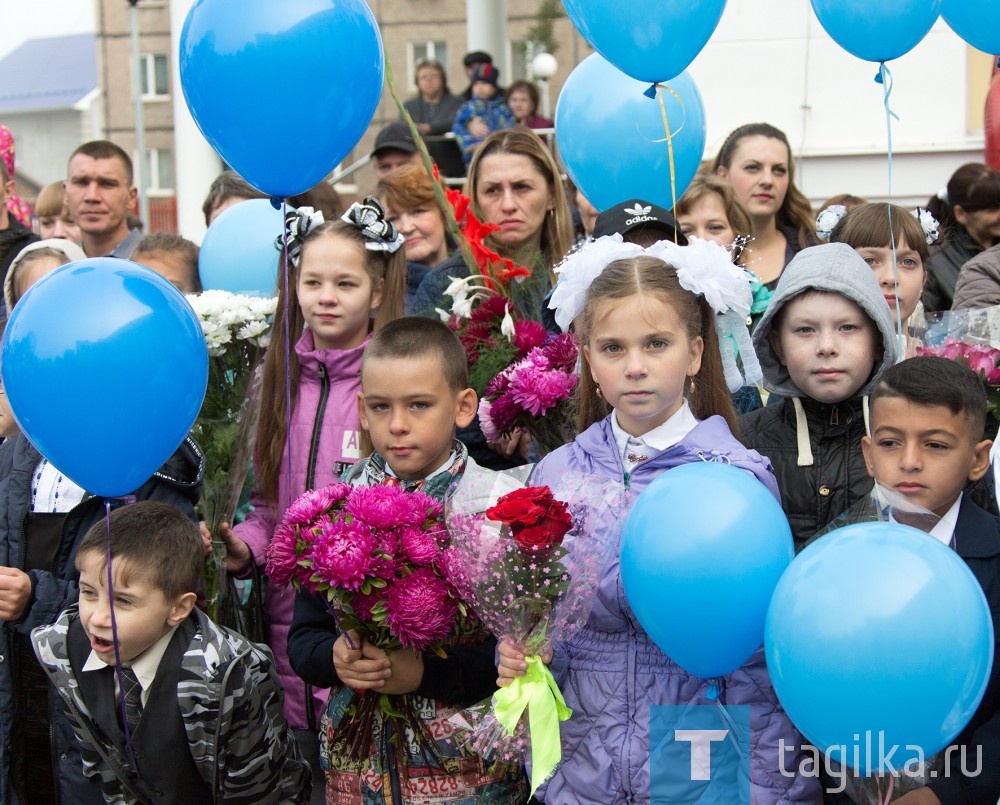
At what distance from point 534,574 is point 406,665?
0.52 meters

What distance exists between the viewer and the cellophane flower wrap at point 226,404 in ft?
13.2

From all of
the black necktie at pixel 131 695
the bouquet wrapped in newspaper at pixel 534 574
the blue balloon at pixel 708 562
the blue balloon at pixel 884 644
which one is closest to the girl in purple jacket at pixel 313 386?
the black necktie at pixel 131 695

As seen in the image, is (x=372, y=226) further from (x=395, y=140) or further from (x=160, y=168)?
(x=160, y=168)

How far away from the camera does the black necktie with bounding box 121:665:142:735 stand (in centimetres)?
332

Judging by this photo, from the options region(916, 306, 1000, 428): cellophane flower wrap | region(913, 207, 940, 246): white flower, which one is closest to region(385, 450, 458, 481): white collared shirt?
region(916, 306, 1000, 428): cellophane flower wrap

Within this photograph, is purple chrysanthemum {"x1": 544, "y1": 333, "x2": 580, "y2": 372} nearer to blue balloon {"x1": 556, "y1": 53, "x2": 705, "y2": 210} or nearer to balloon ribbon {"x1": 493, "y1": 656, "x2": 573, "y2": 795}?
blue balloon {"x1": 556, "y1": 53, "x2": 705, "y2": 210}

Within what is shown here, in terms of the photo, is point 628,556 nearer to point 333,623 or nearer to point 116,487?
point 333,623

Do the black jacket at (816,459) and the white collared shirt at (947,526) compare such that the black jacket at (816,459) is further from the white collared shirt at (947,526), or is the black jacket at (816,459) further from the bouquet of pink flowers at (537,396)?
the bouquet of pink flowers at (537,396)

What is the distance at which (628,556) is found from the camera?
2.78 meters

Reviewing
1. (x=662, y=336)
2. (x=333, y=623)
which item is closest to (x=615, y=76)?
(x=662, y=336)

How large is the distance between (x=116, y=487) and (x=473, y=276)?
139 cm

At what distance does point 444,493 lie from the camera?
334 cm

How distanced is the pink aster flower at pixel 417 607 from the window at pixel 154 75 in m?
37.0

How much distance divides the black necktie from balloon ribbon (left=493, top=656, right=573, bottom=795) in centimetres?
107
